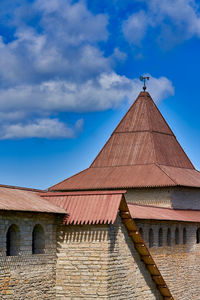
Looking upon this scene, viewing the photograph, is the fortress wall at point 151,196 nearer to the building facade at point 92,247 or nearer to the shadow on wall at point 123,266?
the building facade at point 92,247

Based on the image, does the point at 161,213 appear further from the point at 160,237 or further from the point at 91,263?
the point at 91,263

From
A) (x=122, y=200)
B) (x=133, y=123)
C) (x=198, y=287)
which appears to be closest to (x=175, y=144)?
(x=133, y=123)

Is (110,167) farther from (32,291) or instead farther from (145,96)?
(32,291)

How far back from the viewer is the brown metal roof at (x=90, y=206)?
689 inches

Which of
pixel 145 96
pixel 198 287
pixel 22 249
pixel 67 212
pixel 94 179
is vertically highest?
pixel 145 96

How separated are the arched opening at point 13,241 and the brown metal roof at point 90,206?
221cm

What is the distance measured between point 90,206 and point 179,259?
8.97 meters

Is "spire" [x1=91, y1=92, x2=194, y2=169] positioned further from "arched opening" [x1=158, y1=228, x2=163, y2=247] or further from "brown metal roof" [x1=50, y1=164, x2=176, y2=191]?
"arched opening" [x1=158, y1=228, x2=163, y2=247]

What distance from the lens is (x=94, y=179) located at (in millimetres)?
30938

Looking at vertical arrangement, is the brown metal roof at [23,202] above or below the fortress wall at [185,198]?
below

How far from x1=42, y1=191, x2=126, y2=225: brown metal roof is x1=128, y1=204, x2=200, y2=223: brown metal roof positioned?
238 cm

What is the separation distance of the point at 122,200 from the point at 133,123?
16.0 metres

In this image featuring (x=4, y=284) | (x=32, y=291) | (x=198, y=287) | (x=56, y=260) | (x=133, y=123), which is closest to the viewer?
(x=4, y=284)

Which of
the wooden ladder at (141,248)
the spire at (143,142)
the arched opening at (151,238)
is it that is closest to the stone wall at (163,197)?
the spire at (143,142)
